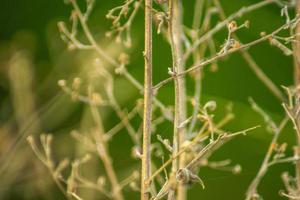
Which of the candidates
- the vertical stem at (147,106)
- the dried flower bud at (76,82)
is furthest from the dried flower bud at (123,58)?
the vertical stem at (147,106)

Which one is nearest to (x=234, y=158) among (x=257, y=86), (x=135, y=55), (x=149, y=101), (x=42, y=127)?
(x=257, y=86)

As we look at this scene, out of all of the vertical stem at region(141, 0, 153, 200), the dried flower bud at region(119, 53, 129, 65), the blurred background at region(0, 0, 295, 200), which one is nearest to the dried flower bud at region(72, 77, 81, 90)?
the dried flower bud at region(119, 53, 129, 65)

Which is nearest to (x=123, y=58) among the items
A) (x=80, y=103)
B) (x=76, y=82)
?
(x=76, y=82)

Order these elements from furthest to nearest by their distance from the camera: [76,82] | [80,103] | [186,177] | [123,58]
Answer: [80,103] < [76,82] < [123,58] < [186,177]

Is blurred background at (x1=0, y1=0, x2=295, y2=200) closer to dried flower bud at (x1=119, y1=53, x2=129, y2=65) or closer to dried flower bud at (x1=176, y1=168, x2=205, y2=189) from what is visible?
dried flower bud at (x1=119, y1=53, x2=129, y2=65)

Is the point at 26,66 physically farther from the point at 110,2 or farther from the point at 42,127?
the point at 110,2

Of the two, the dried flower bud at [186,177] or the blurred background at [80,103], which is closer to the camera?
the dried flower bud at [186,177]

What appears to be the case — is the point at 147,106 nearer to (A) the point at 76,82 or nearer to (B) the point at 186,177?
(B) the point at 186,177

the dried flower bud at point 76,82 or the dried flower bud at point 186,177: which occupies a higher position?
the dried flower bud at point 76,82

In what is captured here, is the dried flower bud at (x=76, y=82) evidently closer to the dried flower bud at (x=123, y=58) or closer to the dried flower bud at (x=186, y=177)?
the dried flower bud at (x=123, y=58)
